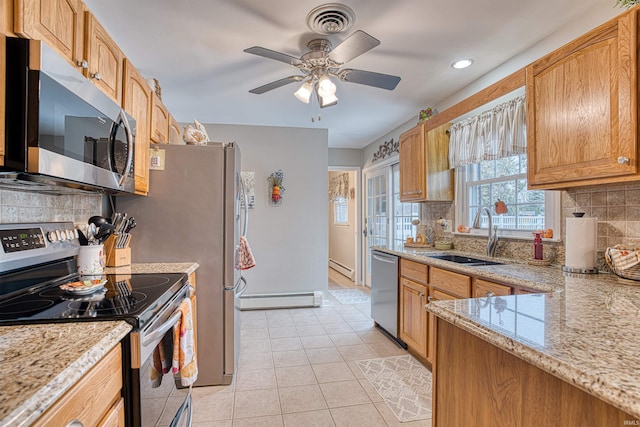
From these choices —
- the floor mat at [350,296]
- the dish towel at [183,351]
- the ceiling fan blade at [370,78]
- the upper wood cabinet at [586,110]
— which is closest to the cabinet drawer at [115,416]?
the dish towel at [183,351]

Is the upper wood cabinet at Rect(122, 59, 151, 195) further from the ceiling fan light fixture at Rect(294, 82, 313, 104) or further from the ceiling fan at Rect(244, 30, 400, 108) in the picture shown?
the ceiling fan light fixture at Rect(294, 82, 313, 104)

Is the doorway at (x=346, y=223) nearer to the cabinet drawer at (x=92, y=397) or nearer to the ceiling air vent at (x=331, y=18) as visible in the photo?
the ceiling air vent at (x=331, y=18)

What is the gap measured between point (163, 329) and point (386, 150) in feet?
13.0

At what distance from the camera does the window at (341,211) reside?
6.59 metres

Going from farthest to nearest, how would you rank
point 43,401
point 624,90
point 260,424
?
point 260,424
point 624,90
point 43,401

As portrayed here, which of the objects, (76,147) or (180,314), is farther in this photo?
(180,314)

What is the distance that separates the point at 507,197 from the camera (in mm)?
2688

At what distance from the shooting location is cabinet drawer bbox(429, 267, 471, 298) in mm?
2113

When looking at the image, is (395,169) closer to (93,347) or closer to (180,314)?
(180,314)

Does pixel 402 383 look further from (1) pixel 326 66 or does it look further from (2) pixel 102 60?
(2) pixel 102 60

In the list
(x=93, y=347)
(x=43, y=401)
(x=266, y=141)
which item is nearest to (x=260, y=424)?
(x=93, y=347)

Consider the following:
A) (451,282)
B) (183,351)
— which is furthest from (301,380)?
(451,282)

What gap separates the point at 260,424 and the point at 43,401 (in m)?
1.54

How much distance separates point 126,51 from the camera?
7.85 ft
